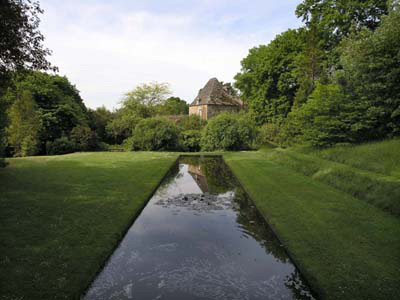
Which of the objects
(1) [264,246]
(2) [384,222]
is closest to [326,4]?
(2) [384,222]

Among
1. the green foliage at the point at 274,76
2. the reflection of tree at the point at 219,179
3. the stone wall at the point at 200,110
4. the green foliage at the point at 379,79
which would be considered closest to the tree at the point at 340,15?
the green foliage at the point at 274,76

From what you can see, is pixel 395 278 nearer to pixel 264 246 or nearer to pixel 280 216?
pixel 264 246

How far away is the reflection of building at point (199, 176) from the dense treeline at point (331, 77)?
9.06 metres

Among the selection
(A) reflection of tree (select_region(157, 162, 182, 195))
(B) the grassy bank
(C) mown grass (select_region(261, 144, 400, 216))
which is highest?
(C) mown grass (select_region(261, 144, 400, 216))

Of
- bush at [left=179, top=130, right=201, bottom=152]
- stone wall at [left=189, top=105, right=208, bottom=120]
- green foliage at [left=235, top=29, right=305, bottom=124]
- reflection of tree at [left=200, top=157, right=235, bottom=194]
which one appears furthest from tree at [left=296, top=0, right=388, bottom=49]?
stone wall at [left=189, top=105, right=208, bottom=120]

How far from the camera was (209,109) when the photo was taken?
52.6 metres

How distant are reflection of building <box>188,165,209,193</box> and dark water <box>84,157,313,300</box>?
309cm

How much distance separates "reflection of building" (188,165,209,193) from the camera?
46.1 ft

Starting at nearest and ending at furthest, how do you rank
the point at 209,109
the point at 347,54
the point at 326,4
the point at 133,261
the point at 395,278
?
the point at 395,278 < the point at 133,261 < the point at 347,54 < the point at 326,4 < the point at 209,109

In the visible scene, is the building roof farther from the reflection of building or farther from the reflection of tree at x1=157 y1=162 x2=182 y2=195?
the reflection of tree at x1=157 y1=162 x2=182 y2=195

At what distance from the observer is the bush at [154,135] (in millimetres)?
32594

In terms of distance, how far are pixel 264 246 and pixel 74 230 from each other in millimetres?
4960

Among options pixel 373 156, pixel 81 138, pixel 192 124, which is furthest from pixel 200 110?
pixel 373 156

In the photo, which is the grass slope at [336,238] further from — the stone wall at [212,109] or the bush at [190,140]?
the stone wall at [212,109]
